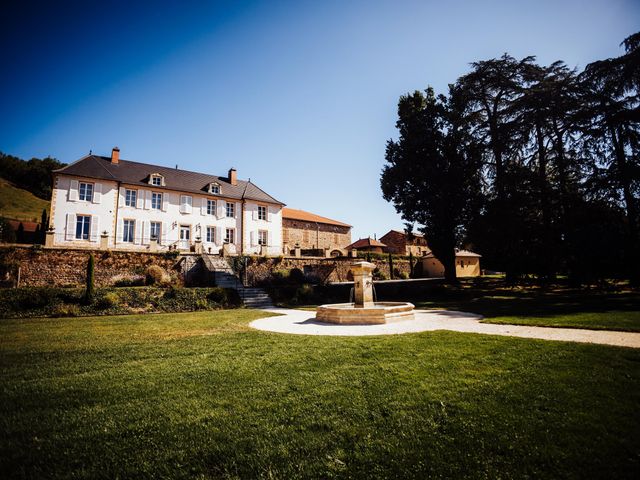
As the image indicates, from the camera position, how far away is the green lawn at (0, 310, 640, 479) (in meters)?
2.51

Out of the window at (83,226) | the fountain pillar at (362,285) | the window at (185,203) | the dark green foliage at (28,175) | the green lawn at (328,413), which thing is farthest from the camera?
the dark green foliage at (28,175)

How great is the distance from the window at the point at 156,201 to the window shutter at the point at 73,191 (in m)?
5.51

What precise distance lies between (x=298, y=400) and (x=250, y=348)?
3.11 m

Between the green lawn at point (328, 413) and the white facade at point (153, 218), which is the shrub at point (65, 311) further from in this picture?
the green lawn at point (328, 413)

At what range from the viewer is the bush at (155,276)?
64.8ft

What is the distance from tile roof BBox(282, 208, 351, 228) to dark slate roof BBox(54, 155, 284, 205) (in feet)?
17.8

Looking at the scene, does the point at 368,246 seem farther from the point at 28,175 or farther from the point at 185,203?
the point at 28,175

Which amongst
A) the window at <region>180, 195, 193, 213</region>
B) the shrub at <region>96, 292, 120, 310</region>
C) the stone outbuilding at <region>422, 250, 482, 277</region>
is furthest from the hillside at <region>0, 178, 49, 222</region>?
the stone outbuilding at <region>422, 250, 482, 277</region>

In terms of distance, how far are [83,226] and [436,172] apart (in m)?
28.9

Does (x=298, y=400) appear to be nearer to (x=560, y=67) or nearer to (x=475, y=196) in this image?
(x=475, y=196)

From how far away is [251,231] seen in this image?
32.6 m

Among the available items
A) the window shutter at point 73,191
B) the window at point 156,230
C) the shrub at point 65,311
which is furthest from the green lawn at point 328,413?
the window shutter at point 73,191

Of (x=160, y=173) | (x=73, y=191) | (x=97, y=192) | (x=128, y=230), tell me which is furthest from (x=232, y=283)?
(x=160, y=173)

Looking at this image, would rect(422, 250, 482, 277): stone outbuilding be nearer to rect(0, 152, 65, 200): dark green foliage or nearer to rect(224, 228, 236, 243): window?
rect(224, 228, 236, 243): window
